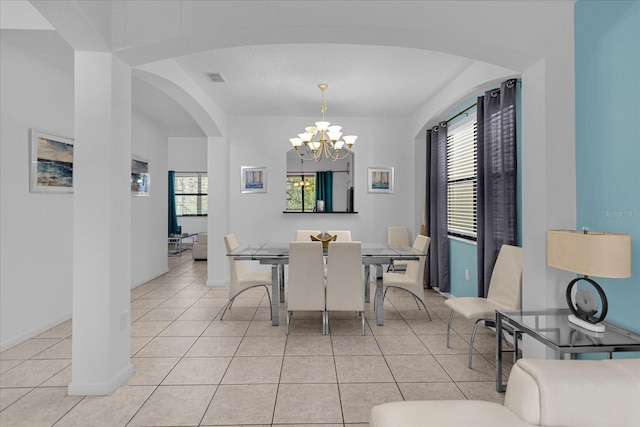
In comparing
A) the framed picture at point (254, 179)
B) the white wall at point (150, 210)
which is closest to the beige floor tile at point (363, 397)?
the framed picture at point (254, 179)

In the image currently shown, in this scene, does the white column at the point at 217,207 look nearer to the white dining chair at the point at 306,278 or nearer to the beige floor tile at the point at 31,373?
the white dining chair at the point at 306,278

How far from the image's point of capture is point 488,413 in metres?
1.30

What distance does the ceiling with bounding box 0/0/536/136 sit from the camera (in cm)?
241

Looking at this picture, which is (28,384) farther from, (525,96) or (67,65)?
(525,96)

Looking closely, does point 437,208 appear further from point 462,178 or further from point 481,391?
point 481,391

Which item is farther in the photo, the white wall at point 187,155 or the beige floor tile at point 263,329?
the white wall at point 187,155

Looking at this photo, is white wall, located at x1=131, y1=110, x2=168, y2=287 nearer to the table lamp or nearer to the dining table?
the dining table

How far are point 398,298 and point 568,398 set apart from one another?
12.5ft

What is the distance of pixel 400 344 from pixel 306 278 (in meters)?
1.06

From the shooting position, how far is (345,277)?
11.7 feet

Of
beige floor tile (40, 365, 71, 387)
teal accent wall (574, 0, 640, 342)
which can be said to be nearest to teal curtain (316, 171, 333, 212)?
beige floor tile (40, 365, 71, 387)

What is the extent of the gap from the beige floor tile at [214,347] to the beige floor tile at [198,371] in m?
0.10

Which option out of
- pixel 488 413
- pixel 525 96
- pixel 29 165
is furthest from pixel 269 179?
pixel 488 413

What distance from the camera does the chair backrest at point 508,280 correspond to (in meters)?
2.87
